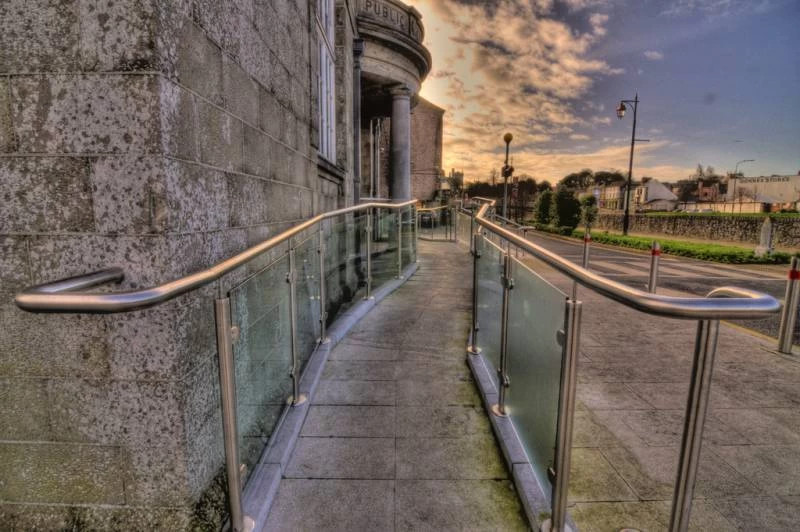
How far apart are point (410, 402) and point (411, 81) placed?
13223 mm

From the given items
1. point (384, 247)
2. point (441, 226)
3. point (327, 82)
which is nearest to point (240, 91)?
point (384, 247)

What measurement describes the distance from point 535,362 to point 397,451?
1.04 meters

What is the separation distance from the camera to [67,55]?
1710 mm

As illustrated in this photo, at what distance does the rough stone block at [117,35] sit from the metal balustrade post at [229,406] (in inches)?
40.8

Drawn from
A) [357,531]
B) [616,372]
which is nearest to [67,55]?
[357,531]

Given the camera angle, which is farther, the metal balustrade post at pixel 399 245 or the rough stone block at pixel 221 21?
the metal balustrade post at pixel 399 245

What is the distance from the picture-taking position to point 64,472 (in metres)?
1.89

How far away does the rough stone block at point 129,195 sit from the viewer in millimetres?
1731

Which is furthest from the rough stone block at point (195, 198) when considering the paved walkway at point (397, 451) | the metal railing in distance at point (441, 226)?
the metal railing in distance at point (441, 226)

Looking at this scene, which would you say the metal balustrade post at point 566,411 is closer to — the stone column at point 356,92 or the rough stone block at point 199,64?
the rough stone block at point 199,64

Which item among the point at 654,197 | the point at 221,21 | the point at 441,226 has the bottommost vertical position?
the point at 441,226

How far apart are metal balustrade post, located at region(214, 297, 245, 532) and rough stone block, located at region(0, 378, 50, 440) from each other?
83cm

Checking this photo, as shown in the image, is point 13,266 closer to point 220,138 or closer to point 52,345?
point 52,345

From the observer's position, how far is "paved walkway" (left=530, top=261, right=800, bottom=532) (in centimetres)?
226
